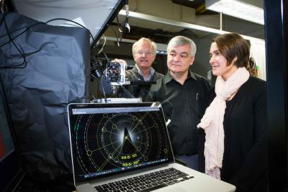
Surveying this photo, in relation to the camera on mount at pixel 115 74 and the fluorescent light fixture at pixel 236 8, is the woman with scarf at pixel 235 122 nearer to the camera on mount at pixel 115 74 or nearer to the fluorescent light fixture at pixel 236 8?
the camera on mount at pixel 115 74

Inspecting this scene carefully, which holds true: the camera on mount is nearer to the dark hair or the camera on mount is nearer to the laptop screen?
the laptop screen

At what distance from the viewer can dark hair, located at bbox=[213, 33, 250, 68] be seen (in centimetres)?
126

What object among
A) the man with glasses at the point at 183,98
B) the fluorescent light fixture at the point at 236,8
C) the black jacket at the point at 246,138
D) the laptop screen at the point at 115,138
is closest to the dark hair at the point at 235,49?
the black jacket at the point at 246,138

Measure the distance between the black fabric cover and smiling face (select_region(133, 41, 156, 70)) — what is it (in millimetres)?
1402

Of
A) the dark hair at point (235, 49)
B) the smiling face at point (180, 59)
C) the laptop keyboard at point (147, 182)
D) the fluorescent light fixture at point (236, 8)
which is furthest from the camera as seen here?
the fluorescent light fixture at point (236, 8)

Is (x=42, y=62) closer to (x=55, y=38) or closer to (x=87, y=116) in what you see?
(x=55, y=38)

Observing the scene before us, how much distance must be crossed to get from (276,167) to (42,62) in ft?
2.48

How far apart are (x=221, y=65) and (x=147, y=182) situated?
0.86 m

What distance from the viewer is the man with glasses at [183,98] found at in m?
1.35

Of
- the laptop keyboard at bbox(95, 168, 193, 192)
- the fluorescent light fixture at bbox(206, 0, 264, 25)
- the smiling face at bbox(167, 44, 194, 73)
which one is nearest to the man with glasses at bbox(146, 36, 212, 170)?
the smiling face at bbox(167, 44, 194, 73)

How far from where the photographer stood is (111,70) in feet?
3.60

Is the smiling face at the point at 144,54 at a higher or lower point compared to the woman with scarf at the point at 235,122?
higher

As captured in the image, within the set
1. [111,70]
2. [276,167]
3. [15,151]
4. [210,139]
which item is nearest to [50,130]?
[15,151]

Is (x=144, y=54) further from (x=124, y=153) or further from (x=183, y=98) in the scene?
(x=124, y=153)
